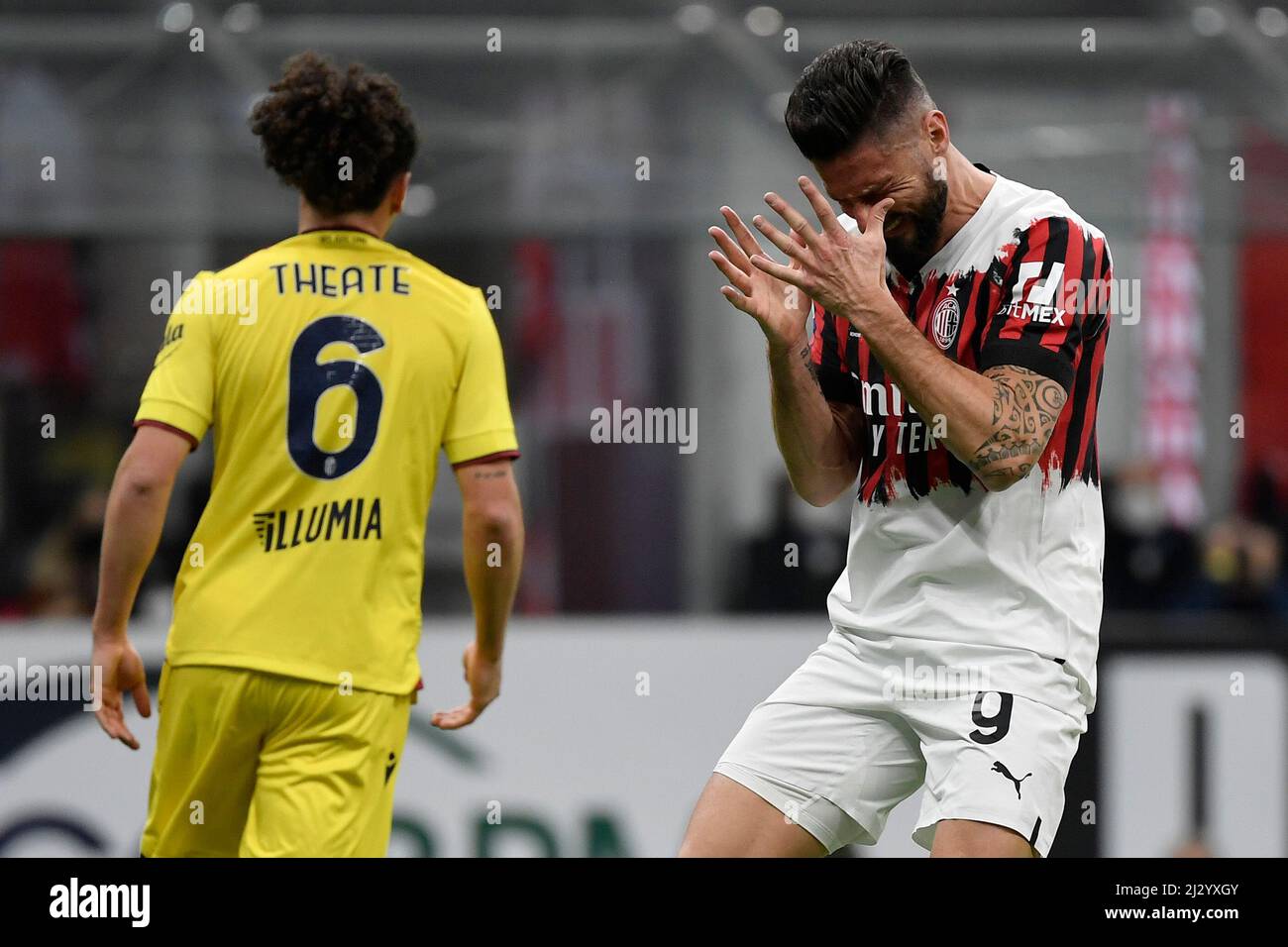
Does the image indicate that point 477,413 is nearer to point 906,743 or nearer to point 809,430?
point 809,430

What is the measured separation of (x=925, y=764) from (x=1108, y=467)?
609 cm

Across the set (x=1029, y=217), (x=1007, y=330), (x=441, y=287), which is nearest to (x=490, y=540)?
(x=441, y=287)

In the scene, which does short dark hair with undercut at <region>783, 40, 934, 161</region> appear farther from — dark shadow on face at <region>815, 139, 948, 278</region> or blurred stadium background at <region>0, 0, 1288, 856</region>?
blurred stadium background at <region>0, 0, 1288, 856</region>

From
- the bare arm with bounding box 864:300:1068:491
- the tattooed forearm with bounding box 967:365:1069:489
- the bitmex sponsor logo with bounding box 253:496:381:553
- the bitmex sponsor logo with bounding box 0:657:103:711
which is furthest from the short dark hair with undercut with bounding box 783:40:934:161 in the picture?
the bitmex sponsor logo with bounding box 0:657:103:711

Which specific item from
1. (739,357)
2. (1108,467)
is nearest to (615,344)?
(739,357)

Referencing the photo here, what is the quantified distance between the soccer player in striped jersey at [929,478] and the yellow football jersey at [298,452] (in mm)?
712

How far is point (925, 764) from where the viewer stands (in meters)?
2.90

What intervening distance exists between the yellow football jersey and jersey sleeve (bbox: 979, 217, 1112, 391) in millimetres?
1124

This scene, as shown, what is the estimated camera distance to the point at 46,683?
5766mm

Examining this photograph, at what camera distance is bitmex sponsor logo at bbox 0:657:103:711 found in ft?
18.6

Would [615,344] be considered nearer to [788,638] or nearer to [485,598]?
[788,638]

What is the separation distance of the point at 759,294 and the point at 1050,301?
20.5 inches
